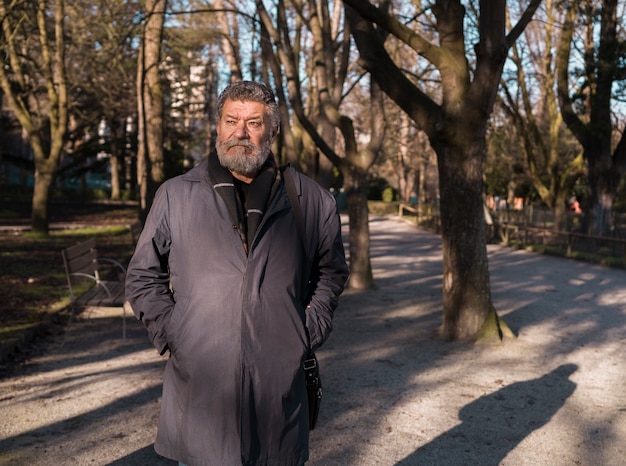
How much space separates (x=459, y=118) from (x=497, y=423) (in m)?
3.74

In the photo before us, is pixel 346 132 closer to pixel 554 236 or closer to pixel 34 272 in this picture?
pixel 34 272

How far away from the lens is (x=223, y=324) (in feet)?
9.46

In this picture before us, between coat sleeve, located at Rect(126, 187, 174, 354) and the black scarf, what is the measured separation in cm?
22

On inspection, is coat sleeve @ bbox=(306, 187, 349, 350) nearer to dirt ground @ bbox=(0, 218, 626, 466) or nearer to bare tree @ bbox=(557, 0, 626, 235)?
dirt ground @ bbox=(0, 218, 626, 466)

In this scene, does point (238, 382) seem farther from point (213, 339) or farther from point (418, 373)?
point (418, 373)

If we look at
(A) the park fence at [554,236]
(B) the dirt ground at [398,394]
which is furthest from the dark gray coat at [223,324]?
(A) the park fence at [554,236]

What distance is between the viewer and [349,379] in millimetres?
7359

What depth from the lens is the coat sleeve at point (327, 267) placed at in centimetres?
316

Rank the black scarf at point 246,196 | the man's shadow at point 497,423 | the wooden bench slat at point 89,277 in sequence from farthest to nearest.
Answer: the wooden bench slat at point 89,277, the man's shadow at point 497,423, the black scarf at point 246,196

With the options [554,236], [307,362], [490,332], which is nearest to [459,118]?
[490,332]

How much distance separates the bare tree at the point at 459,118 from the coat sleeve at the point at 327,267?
18.7 feet

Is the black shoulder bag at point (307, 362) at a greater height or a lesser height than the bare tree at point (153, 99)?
lesser

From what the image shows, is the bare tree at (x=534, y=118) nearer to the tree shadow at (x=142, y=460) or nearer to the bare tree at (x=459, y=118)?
the bare tree at (x=459, y=118)

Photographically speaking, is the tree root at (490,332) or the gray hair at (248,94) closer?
the gray hair at (248,94)
